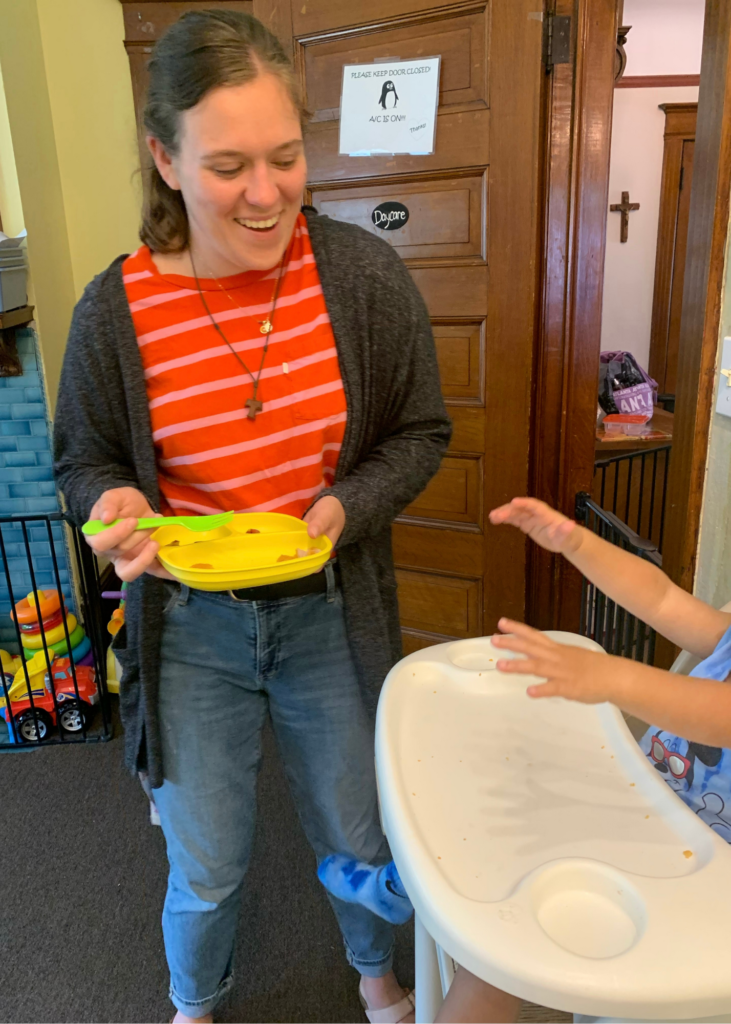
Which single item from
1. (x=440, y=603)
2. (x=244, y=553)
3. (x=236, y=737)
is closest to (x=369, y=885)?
(x=236, y=737)

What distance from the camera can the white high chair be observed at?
0.60m

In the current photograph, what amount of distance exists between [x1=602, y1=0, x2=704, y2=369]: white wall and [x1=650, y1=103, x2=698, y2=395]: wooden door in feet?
0.12

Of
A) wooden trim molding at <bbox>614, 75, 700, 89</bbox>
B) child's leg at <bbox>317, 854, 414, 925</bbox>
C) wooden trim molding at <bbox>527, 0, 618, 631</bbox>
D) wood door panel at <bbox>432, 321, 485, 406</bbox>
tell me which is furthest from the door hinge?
wooden trim molding at <bbox>614, 75, 700, 89</bbox>

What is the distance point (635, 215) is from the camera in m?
4.12

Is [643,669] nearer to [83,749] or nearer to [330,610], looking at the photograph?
[330,610]

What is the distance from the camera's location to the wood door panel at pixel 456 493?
2.14 metres

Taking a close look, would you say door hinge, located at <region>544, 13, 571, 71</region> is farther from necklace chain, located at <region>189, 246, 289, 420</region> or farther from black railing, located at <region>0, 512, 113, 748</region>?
black railing, located at <region>0, 512, 113, 748</region>

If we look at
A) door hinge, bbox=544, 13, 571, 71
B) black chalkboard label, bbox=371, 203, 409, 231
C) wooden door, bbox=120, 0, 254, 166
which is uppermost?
wooden door, bbox=120, 0, 254, 166

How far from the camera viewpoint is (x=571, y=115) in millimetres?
1886


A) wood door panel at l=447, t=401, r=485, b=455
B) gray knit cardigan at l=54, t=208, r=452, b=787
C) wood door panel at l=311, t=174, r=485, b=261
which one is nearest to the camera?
gray knit cardigan at l=54, t=208, r=452, b=787

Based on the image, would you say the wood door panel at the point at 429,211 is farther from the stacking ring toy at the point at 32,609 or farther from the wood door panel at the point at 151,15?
the stacking ring toy at the point at 32,609

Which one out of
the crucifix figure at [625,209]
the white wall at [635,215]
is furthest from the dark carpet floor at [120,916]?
the crucifix figure at [625,209]

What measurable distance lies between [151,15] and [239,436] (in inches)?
82.6

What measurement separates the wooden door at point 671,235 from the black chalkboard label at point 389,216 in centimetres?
242
